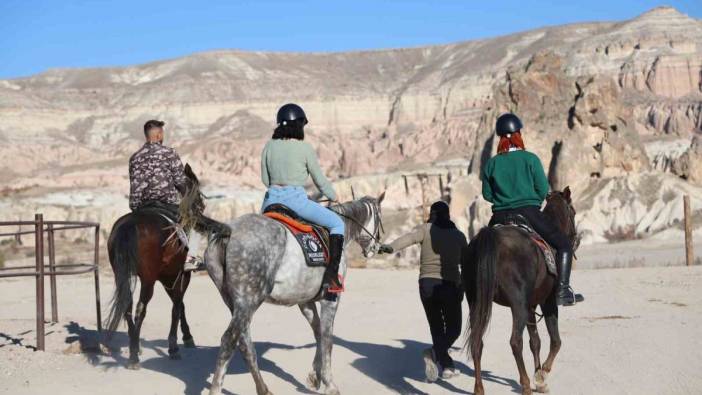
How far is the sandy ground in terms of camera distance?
10.8 metres

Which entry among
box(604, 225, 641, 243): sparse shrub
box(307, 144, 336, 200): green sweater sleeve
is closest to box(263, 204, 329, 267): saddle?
box(307, 144, 336, 200): green sweater sleeve

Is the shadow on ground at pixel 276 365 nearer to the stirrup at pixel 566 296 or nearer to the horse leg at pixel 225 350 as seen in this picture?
the stirrup at pixel 566 296

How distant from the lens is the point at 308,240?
9.92m

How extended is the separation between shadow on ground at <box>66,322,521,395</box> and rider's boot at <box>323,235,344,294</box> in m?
1.29

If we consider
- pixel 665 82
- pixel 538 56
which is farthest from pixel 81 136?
pixel 538 56

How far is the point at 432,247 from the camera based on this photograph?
36.2 feet

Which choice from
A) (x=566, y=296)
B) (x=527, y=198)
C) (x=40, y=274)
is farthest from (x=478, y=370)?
(x=40, y=274)

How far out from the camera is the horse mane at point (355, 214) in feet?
35.4

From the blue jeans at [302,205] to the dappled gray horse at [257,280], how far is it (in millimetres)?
392

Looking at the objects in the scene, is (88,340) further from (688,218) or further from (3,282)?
(688,218)

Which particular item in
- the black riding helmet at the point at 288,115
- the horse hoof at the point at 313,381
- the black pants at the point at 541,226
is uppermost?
the black riding helmet at the point at 288,115

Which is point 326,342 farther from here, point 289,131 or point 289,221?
point 289,131

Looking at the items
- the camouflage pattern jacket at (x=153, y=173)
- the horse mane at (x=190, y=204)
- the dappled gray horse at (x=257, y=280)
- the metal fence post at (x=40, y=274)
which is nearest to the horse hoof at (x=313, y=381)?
the dappled gray horse at (x=257, y=280)

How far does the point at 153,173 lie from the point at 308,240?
328cm
